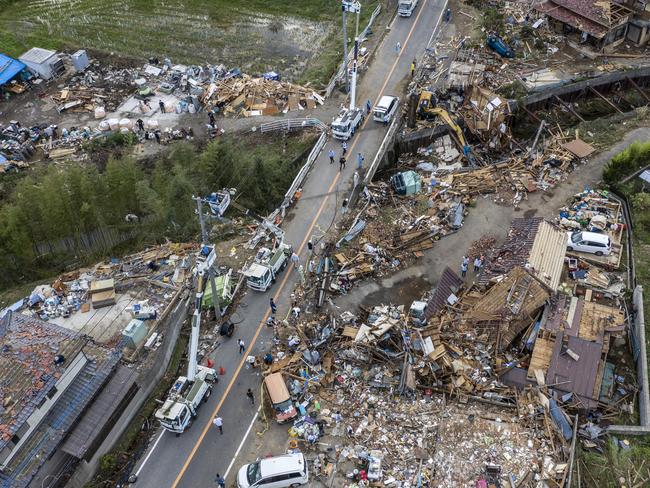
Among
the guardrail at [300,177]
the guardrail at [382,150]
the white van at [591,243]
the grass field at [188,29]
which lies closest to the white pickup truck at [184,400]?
the guardrail at [300,177]

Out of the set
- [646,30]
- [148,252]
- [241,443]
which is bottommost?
[241,443]

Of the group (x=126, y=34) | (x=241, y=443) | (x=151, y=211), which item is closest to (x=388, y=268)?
(x=241, y=443)

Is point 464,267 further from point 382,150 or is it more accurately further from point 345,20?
point 345,20

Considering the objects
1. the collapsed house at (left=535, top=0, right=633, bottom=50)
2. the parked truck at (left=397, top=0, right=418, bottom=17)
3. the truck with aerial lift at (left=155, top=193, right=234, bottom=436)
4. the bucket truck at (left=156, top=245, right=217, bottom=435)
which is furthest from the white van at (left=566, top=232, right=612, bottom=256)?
the parked truck at (left=397, top=0, right=418, bottom=17)

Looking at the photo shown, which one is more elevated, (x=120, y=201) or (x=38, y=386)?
(x=38, y=386)

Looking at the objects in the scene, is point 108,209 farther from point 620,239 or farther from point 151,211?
point 620,239

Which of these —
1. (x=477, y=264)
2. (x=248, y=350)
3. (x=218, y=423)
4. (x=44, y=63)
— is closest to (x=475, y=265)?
(x=477, y=264)

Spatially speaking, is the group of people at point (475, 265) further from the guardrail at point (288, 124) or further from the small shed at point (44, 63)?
the small shed at point (44, 63)
